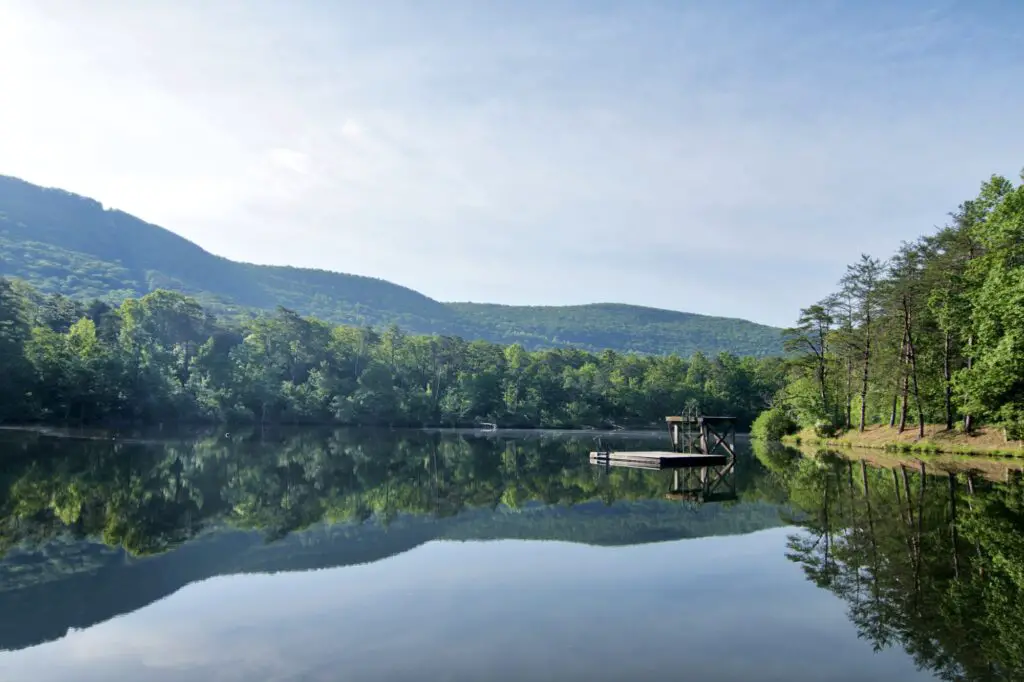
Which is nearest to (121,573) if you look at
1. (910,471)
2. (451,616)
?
(451,616)

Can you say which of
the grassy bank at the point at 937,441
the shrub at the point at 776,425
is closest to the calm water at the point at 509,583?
the grassy bank at the point at 937,441

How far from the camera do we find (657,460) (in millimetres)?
36969

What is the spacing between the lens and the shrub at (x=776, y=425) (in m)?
68.1

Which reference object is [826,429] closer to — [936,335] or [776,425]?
[776,425]

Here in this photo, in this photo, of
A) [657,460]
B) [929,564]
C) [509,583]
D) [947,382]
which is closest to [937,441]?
[947,382]

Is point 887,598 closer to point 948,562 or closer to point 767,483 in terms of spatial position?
point 948,562

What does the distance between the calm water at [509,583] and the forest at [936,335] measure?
13043 millimetres

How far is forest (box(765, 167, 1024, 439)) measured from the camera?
35.4 m

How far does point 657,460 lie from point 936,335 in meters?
21.0

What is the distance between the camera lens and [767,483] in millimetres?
29656

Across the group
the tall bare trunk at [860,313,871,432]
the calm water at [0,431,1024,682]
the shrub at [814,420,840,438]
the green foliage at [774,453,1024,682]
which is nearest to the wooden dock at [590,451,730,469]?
the calm water at [0,431,1024,682]

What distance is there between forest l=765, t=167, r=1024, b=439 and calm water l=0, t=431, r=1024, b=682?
13043mm

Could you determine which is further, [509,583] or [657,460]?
[657,460]

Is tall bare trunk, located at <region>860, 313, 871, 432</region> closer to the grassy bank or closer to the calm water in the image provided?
the grassy bank
